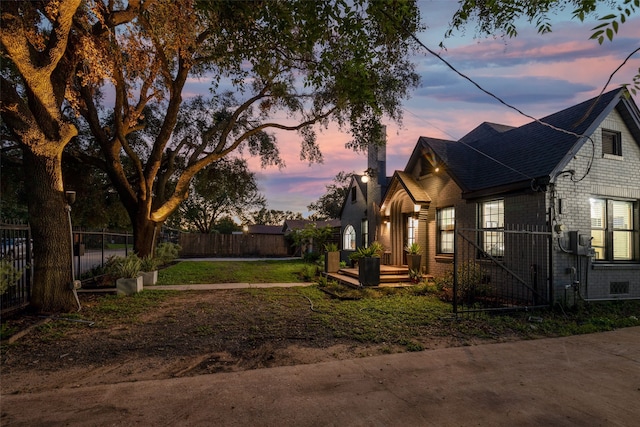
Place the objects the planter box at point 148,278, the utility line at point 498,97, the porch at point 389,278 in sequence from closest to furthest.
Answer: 1. the utility line at point 498,97
2. the porch at point 389,278
3. the planter box at point 148,278

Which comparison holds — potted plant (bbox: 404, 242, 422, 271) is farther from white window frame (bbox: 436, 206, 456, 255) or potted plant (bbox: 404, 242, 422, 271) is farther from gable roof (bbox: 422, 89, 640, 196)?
gable roof (bbox: 422, 89, 640, 196)

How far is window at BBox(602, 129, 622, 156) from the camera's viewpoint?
9.87 metres

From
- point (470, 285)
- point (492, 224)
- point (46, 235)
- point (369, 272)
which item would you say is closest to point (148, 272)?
point (46, 235)

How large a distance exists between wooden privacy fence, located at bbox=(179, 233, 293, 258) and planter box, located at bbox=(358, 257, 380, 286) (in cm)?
2019

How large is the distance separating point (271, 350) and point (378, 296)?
17.0ft

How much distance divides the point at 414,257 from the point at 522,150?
4.72 metres

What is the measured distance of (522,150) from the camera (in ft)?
35.2

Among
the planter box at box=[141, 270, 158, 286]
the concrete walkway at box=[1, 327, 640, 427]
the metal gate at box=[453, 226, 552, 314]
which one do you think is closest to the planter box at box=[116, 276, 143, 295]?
the planter box at box=[141, 270, 158, 286]

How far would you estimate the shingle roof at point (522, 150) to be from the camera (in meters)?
9.16

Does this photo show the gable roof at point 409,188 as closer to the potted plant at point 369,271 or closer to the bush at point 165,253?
the potted plant at point 369,271

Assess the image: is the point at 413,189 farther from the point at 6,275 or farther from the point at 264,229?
the point at 264,229

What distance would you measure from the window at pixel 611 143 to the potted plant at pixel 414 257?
5.98m

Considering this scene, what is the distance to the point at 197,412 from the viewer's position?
11.2 feet

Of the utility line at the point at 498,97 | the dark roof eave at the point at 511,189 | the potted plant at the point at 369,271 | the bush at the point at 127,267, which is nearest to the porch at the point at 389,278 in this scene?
the potted plant at the point at 369,271
